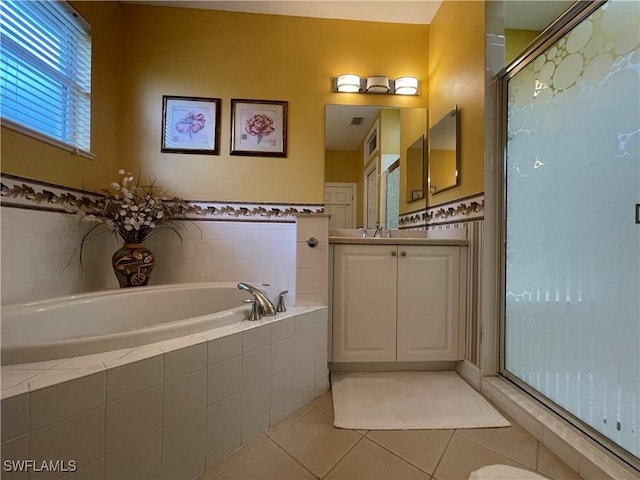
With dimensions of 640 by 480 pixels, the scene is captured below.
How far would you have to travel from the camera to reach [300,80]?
7.93ft

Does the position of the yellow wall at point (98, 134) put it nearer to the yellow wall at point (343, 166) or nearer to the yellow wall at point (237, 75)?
the yellow wall at point (237, 75)

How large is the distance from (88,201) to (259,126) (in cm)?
133

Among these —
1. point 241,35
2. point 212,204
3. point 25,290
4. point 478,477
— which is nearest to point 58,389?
point 25,290

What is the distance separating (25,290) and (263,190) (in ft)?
5.06

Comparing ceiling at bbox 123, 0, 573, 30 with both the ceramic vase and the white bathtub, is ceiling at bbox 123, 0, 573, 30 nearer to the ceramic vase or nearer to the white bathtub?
the ceramic vase

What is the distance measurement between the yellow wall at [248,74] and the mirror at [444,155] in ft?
1.38

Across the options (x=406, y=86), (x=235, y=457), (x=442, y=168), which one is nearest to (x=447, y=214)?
(x=442, y=168)

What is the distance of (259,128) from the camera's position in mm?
2391

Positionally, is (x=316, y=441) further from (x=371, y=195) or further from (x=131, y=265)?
(x=371, y=195)

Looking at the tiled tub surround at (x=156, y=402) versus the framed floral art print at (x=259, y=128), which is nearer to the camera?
the tiled tub surround at (x=156, y=402)

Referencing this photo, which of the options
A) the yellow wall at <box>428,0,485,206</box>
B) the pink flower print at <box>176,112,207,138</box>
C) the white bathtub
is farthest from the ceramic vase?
the yellow wall at <box>428,0,485,206</box>

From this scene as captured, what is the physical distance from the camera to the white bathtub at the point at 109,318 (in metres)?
0.88

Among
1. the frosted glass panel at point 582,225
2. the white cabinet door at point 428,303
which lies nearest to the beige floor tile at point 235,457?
the white cabinet door at point 428,303

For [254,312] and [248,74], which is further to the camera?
[248,74]
